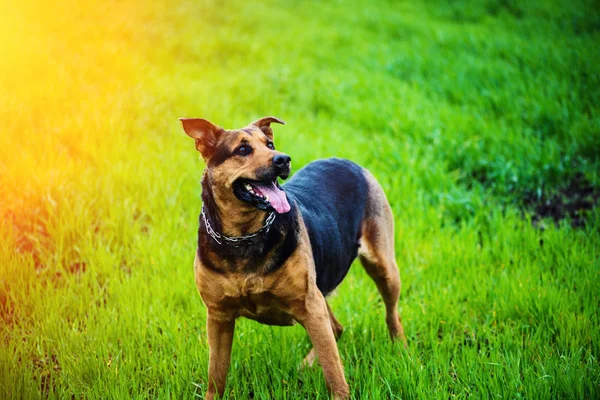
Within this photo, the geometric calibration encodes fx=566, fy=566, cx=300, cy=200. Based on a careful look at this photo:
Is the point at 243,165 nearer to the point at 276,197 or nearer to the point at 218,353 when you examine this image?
the point at 276,197

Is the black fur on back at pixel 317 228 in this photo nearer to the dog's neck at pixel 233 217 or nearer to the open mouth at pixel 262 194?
the dog's neck at pixel 233 217

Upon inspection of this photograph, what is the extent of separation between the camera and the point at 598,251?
569 cm

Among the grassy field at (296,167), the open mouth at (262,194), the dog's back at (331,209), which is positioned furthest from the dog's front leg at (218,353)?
the open mouth at (262,194)

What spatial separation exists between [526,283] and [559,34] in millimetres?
9395

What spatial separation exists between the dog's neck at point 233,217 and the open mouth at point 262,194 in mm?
74

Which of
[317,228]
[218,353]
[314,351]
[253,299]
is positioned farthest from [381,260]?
[218,353]

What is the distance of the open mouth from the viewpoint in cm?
346

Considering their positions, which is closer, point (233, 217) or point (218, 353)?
point (233, 217)

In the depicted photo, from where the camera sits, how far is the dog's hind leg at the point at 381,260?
458 cm

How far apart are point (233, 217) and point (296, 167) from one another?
3.77 metres

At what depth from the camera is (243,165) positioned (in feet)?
11.7

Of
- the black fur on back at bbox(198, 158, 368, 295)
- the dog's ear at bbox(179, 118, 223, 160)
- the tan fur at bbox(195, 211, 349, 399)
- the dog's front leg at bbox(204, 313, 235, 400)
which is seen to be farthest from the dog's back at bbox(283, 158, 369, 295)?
the dog's front leg at bbox(204, 313, 235, 400)

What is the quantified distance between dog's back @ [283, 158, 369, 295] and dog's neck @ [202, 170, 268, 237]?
403 mm

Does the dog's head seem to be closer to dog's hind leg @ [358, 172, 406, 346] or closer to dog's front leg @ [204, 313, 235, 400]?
dog's front leg @ [204, 313, 235, 400]
